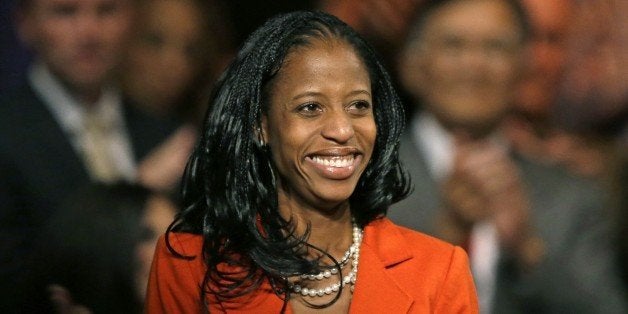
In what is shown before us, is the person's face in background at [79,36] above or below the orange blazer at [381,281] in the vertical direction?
below

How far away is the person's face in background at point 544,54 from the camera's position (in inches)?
146

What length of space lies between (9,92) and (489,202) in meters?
1.72

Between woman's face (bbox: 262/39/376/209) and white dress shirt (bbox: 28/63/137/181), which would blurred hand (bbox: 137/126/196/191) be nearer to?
white dress shirt (bbox: 28/63/137/181)

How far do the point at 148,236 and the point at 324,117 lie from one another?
5.00 feet

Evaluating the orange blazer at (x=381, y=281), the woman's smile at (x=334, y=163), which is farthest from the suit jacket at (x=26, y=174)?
the woman's smile at (x=334, y=163)

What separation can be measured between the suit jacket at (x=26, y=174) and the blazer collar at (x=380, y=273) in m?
1.51

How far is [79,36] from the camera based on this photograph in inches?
136

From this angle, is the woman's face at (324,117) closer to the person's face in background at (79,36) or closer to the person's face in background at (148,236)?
the person's face in background at (148,236)

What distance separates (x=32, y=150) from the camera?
336cm

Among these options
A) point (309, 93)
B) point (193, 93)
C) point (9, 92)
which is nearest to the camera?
point (309, 93)

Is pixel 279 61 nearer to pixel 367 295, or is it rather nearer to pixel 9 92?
pixel 367 295

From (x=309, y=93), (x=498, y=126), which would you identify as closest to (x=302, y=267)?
(x=309, y=93)

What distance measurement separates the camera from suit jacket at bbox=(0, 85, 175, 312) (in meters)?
3.34

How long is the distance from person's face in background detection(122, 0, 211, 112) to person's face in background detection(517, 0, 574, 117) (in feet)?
3.77
